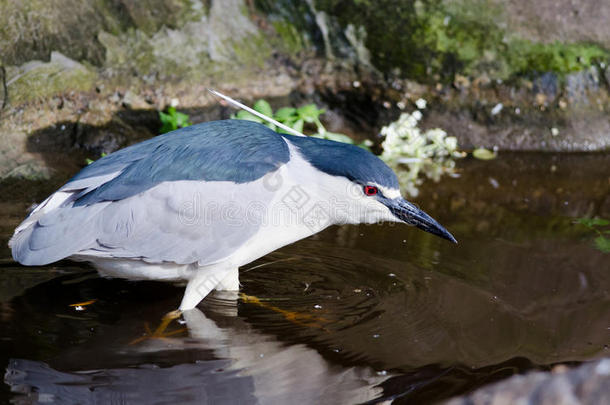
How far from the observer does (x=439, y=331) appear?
3.43m

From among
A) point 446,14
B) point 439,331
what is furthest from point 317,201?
point 446,14

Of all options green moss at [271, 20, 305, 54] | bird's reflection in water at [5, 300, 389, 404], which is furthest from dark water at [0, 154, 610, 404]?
green moss at [271, 20, 305, 54]

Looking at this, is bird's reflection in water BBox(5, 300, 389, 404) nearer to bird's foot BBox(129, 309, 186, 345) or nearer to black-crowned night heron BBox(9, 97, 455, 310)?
bird's foot BBox(129, 309, 186, 345)

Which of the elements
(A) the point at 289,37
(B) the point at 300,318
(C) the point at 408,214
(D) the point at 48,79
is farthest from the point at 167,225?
(A) the point at 289,37

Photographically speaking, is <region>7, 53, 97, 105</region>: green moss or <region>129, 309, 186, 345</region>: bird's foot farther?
<region>7, 53, 97, 105</region>: green moss

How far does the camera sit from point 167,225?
356cm

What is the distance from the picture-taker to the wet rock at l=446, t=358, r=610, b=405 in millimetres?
1098

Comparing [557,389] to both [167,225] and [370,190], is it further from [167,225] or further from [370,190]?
[167,225]

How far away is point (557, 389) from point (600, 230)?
3972 mm

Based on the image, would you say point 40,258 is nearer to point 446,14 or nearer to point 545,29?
point 446,14

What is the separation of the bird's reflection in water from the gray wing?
48 cm

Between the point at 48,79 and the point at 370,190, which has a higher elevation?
the point at 370,190

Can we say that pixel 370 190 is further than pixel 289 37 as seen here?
No

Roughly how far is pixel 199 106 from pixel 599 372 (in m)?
5.41
